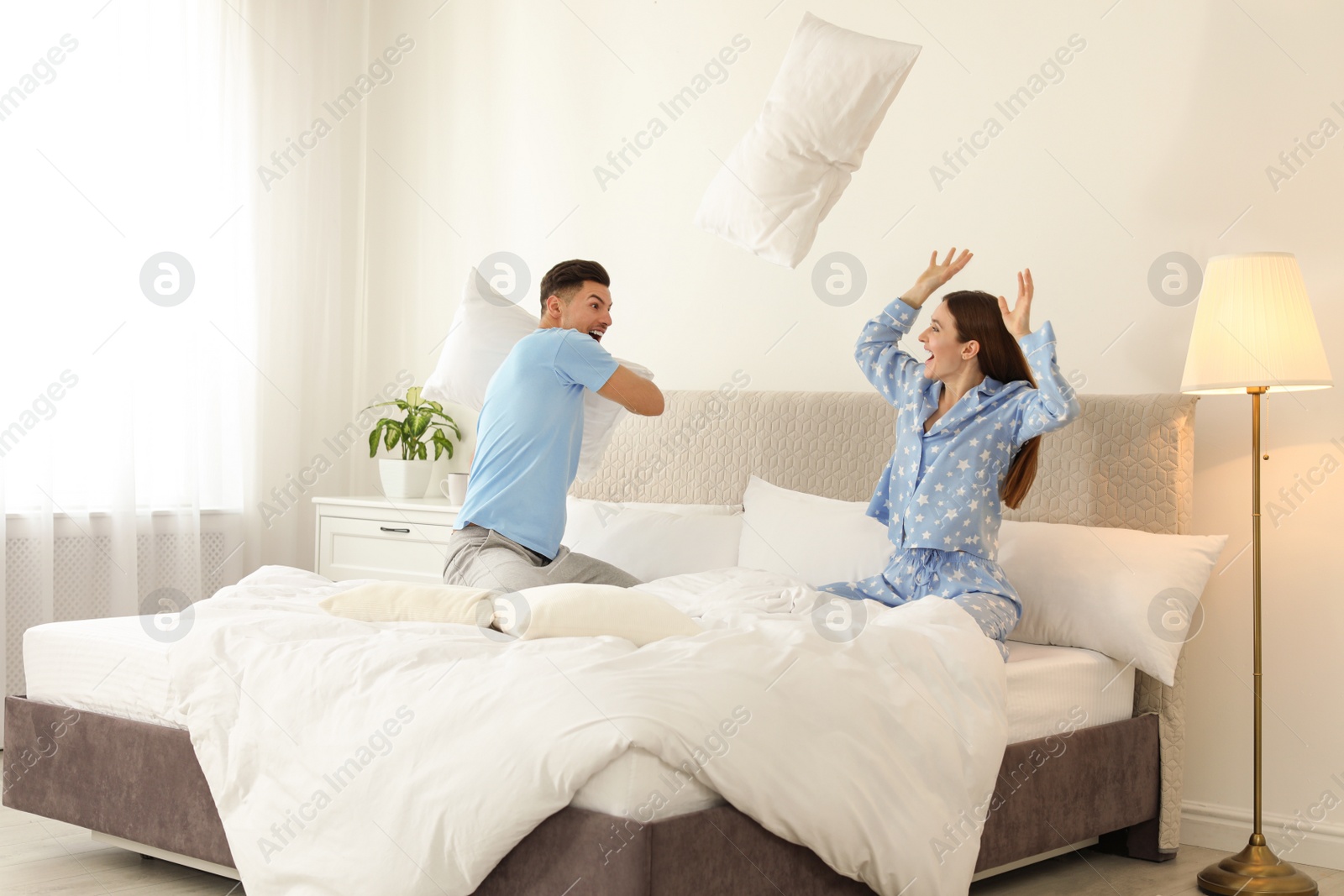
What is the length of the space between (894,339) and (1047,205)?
0.59m

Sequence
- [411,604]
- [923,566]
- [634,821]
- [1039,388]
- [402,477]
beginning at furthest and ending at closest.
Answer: [402,477], [923,566], [1039,388], [411,604], [634,821]

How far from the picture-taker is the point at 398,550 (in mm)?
3891

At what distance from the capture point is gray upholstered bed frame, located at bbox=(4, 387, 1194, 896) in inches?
62.6

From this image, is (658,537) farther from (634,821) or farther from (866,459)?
(634,821)

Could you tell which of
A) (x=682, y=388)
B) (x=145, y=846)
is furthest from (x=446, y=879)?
(x=682, y=388)

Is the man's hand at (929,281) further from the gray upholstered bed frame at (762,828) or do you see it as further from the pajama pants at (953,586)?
the pajama pants at (953,586)

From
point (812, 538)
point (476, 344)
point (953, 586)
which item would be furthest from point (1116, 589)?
point (476, 344)

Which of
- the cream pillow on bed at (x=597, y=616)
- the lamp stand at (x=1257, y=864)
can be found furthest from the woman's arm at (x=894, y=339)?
the cream pillow on bed at (x=597, y=616)

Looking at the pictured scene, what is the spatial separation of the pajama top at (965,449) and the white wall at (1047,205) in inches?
20.2

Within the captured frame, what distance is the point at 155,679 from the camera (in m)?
2.21

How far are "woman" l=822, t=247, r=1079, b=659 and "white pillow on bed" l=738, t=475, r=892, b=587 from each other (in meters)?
0.07

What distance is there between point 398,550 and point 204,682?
1.84 meters

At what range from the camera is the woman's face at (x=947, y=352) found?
8.82 ft

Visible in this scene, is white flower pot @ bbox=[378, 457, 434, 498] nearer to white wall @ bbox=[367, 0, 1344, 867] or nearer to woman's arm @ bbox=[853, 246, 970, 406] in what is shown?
white wall @ bbox=[367, 0, 1344, 867]
